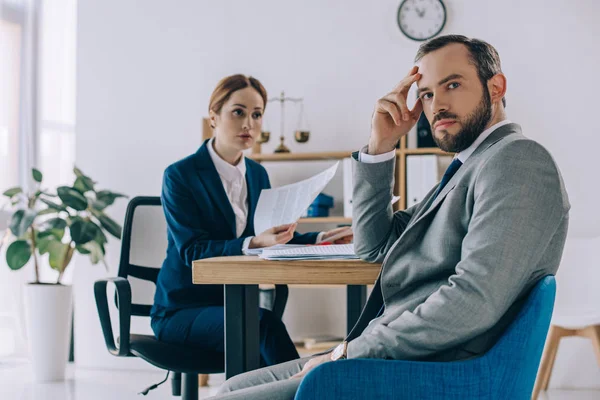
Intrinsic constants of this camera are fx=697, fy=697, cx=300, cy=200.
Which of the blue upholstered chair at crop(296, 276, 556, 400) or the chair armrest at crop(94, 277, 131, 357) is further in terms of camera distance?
the chair armrest at crop(94, 277, 131, 357)

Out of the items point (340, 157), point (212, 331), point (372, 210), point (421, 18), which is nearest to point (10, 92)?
point (340, 157)

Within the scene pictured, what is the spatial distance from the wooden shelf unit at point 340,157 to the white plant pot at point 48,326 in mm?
1212

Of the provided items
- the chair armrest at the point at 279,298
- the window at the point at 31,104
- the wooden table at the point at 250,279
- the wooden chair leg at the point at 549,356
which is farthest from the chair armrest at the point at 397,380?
the window at the point at 31,104

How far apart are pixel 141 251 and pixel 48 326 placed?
1.59 metres

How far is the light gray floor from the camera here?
11.5 feet

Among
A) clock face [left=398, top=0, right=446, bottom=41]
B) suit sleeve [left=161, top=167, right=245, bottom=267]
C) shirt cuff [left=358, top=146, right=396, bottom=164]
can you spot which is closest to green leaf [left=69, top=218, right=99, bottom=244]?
suit sleeve [left=161, top=167, right=245, bottom=267]

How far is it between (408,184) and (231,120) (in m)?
1.51

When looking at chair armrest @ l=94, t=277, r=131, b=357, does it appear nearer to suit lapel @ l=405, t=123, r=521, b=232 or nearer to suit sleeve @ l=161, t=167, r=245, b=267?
suit sleeve @ l=161, t=167, r=245, b=267

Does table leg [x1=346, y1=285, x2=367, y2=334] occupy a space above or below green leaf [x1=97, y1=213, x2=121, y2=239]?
below

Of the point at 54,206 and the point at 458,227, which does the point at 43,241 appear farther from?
the point at 458,227

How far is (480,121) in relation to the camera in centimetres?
123

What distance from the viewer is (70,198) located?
12.6 feet

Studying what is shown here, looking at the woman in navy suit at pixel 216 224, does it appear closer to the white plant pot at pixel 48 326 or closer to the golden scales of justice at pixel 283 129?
the golden scales of justice at pixel 283 129

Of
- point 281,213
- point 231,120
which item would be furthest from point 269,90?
point 281,213
